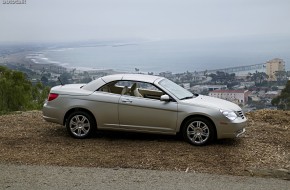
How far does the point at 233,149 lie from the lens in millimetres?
8297

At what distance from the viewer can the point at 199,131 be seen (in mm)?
8523

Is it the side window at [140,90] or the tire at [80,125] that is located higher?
the side window at [140,90]

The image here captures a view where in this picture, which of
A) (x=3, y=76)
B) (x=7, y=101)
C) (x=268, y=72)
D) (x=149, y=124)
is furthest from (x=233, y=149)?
(x=3, y=76)

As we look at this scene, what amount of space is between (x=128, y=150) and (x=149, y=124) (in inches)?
32.5

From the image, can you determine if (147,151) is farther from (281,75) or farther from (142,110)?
(281,75)

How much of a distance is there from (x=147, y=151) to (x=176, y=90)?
1802mm

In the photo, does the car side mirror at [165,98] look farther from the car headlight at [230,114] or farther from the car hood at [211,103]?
the car headlight at [230,114]

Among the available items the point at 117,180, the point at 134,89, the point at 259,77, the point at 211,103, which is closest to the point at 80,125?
the point at 134,89

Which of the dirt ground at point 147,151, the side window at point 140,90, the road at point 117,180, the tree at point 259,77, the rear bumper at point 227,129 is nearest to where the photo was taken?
the road at point 117,180

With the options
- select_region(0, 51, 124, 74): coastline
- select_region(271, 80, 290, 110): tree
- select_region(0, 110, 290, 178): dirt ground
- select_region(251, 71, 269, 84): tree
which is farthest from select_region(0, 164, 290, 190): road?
select_region(251, 71, 269, 84): tree

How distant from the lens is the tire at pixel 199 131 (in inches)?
334

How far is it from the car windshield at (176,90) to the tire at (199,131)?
66 cm

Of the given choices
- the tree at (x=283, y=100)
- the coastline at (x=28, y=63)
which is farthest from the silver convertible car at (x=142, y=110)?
the coastline at (x=28, y=63)

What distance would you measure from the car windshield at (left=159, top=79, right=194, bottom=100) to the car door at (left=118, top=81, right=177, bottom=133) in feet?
1.31
